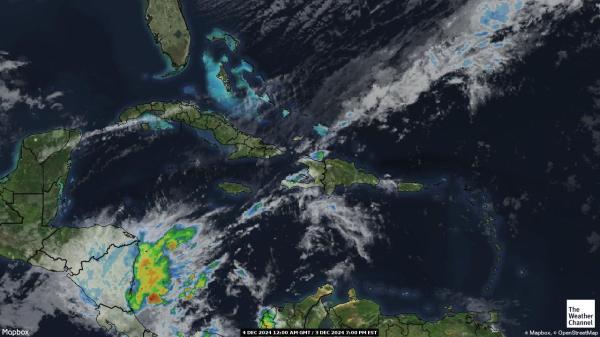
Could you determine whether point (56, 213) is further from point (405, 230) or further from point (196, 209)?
point (405, 230)

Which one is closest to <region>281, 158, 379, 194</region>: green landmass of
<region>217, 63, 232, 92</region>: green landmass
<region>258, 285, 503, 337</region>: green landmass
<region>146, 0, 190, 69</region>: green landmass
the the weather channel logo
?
<region>258, 285, 503, 337</region>: green landmass

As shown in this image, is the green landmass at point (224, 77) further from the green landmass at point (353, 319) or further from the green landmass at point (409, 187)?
the green landmass at point (353, 319)

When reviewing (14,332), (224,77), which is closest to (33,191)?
(14,332)

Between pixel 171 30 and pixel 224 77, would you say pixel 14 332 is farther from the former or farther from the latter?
pixel 171 30

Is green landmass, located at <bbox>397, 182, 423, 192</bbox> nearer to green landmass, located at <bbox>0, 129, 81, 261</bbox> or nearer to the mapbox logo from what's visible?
green landmass, located at <bbox>0, 129, 81, 261</bbox>

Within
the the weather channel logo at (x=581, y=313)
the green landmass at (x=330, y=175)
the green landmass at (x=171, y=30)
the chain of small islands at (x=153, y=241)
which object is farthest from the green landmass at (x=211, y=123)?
the the weather channel logo at (x=581, y=313)

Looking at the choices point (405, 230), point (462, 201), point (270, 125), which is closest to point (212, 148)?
point (270, 125)
